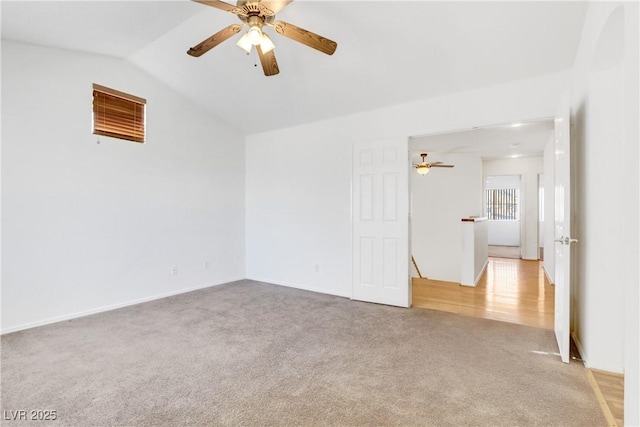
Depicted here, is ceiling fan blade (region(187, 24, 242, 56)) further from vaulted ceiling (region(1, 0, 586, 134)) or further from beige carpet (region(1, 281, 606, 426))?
beige carpet (region(1, 281, 606, 426))

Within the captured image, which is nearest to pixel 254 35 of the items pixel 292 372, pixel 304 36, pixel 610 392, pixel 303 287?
pixel 304 36

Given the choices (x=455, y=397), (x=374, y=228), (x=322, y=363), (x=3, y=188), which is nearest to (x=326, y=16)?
(x=374, y=228)

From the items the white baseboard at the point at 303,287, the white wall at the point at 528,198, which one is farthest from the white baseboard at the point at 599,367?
the white wall at the point at 528,198

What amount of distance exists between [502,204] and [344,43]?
10.2 meters

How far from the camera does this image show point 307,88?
3947 millimetres

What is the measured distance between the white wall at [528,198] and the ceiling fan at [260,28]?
24.7 feet

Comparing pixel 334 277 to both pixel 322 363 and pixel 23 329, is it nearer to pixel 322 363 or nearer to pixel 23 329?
pixel 322 363

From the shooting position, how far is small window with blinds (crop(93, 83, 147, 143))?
3813 mm

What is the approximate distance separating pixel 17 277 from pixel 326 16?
13.2ft

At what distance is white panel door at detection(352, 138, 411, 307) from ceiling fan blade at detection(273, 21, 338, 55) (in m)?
1.85

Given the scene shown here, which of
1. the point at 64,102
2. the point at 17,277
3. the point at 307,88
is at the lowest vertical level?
the point at 17,277

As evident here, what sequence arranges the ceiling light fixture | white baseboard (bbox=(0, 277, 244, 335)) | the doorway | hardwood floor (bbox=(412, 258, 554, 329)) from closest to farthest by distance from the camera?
the ceiling light fixture → white baseboard (bbox=(0, 277, 244, 335)) → hardwood floor (bbox=(412, 258, 554, 329)) → the doorway

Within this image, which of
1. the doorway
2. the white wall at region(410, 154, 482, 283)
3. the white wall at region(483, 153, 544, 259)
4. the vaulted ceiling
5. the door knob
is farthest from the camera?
the white wall at region(483, 153, 544, 259)

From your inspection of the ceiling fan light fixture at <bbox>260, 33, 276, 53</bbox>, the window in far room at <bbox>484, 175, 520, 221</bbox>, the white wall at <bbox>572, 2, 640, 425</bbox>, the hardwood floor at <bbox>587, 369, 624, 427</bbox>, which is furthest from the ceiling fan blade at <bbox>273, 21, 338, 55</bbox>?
the window in far room at <bbox>484, 175, 520, 221</bbox>
